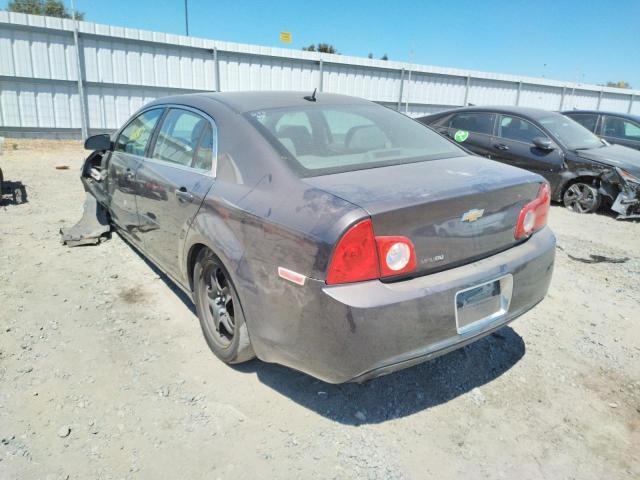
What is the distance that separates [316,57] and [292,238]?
1422 cm

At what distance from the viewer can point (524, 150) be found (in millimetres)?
7344

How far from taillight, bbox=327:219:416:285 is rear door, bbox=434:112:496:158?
6354 millimetres

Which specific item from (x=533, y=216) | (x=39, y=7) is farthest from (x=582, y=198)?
(x=39, y=7)

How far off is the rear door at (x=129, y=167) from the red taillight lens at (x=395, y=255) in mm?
2409

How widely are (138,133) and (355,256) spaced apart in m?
2.78

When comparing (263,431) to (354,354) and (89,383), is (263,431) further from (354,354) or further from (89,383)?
(89,383)

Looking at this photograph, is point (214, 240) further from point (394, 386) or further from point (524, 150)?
point (524, 150)

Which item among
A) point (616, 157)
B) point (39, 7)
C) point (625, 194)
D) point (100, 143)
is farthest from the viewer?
point (39, 7)

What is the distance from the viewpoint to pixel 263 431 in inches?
91.6

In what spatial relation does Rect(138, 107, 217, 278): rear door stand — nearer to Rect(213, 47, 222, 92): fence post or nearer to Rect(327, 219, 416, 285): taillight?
Rect(327, 219, 416, 285): taillight

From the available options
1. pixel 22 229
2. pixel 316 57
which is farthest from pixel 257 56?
pixel 22 229

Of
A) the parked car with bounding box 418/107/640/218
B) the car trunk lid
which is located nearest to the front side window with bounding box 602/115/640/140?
the parked car with bounding box 418/107/640/218

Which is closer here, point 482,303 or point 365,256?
point 365,256

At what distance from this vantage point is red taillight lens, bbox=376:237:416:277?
1965 mm
